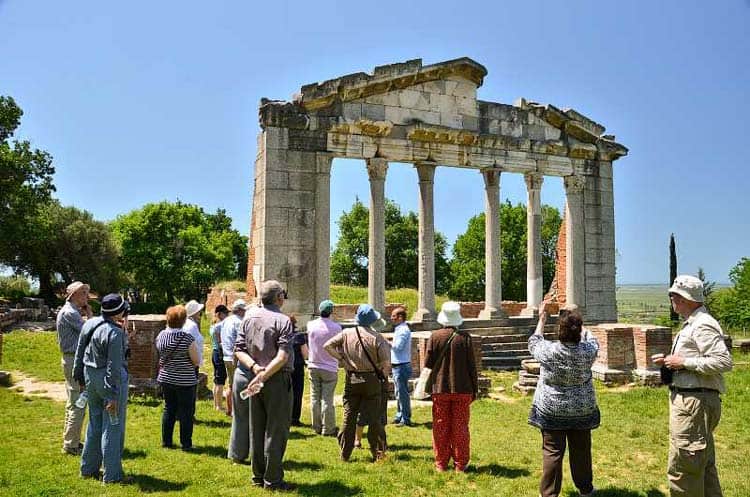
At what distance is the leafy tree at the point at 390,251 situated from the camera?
55.4 meters

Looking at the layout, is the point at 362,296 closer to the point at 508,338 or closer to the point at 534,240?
the point at 534,240

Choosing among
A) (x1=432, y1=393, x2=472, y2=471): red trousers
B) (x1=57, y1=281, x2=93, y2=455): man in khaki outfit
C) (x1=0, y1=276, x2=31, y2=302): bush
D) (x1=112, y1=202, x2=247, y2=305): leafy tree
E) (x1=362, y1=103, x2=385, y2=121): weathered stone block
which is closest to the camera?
(x1=432, y1=393, x2=472, y2=471): red trousers

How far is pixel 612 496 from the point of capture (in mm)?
6008

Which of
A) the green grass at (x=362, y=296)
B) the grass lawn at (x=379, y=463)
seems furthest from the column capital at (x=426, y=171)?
the green grass at (x=362, y=296)

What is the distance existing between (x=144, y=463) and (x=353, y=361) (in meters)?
2.71

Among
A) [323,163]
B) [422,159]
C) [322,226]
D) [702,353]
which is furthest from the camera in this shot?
[422,159]

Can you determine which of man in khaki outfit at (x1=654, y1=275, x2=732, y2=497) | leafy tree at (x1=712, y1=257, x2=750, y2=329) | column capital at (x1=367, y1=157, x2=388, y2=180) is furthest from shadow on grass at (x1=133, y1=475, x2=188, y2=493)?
leafy tree at (x1=712, y1=257, x2=750, y2=329)

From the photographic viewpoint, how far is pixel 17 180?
2819cm

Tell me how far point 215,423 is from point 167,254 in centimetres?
4032

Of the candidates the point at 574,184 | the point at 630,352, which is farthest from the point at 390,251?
the point at 630,352

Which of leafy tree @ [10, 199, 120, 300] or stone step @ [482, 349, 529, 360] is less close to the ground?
leafy tree @ [10, 199, 120, 300]

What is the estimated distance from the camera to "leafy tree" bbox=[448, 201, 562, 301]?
170 ft

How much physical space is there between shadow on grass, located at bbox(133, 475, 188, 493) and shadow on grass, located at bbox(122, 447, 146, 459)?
Answer: 0.87 metres

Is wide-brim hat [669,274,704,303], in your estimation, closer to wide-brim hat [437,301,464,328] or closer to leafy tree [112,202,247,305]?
wide-brim hat [437,301,464,328]
